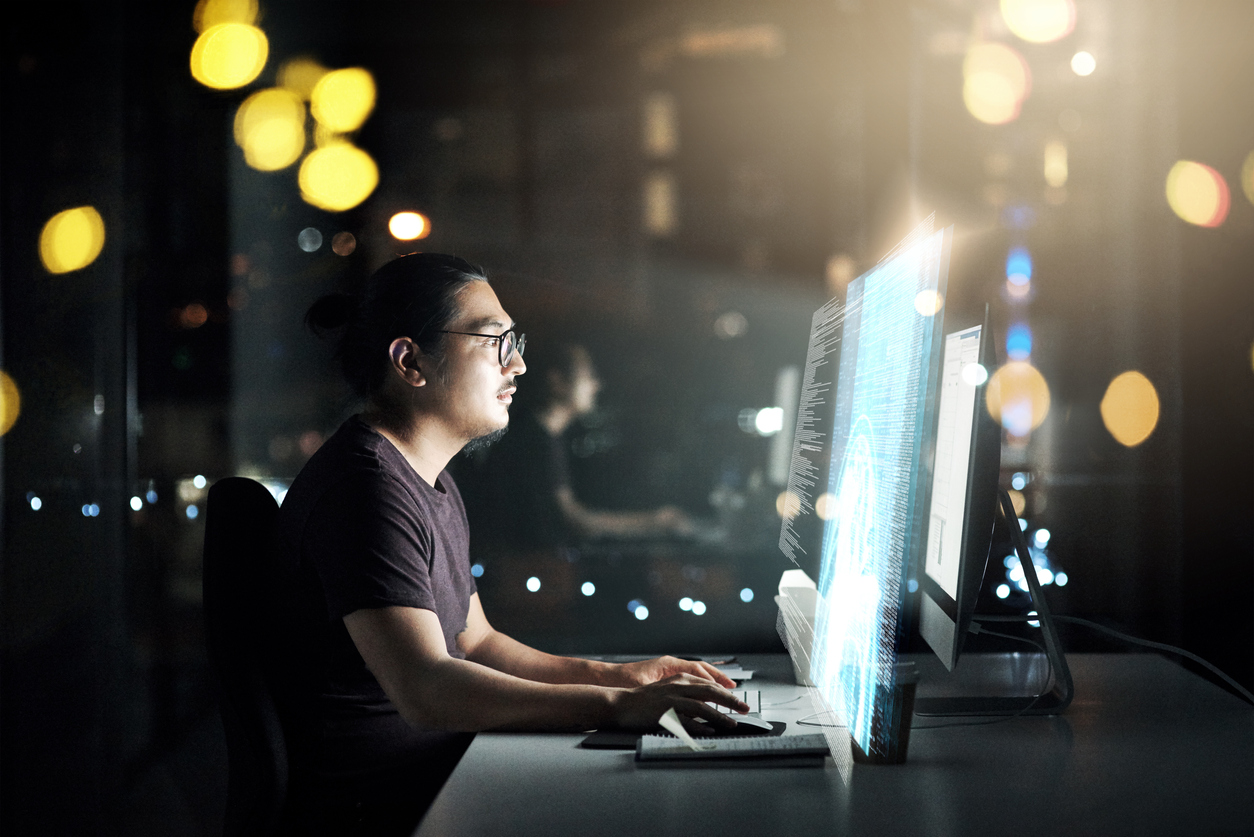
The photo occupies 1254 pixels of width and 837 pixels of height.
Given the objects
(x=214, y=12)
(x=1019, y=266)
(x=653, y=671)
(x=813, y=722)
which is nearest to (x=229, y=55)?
(x=214, y=12)

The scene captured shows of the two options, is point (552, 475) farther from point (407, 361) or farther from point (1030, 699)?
point (1030, 699)

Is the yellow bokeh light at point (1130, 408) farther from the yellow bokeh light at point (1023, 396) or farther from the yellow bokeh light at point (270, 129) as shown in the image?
the yellow bokeh light at point (270, 129)

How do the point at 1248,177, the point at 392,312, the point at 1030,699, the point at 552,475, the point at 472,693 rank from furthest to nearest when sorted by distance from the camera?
the point at 552,475
the point at 1248,177
the point at 392,312
the point at 1030,699
the point at 472,693

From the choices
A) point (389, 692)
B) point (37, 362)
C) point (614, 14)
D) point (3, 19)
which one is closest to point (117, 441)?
point (37, 362)

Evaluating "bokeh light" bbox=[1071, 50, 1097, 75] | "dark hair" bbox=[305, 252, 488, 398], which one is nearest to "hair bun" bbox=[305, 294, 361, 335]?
"dark hair" bbox=[305, 252, 488, 398]

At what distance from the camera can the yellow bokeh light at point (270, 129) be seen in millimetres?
2055

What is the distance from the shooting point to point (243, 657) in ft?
3.80

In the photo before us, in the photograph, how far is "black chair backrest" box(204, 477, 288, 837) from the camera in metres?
1.15

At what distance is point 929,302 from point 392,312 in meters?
0.89

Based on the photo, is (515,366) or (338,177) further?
(338,177)

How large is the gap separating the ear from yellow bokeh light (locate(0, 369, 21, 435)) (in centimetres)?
127

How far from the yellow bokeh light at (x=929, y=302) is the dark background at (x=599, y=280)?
0.97 m

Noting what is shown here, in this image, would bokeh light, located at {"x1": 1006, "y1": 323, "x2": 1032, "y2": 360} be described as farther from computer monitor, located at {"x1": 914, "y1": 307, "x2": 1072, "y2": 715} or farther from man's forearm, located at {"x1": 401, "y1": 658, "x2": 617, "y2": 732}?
man's forearm, located at {"x1": 401, "y1": 658, "x2": 617, "y2": 732}

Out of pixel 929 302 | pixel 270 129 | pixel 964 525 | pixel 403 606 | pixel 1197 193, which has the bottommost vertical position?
pixel 403 606
